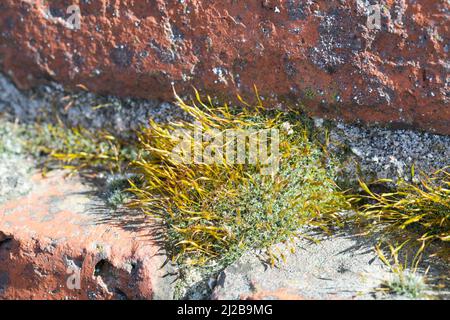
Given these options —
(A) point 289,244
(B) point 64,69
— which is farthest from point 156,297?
(B) point 64,69

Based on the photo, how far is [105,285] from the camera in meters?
3.25

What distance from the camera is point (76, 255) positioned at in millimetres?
3301

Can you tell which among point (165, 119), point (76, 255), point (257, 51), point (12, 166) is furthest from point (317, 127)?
point (12, 166)

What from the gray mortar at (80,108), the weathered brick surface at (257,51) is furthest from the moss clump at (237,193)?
the gray mortar at (80,108)

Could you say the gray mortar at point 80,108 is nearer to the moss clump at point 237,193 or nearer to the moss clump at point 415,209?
the moss clump at point 237,193

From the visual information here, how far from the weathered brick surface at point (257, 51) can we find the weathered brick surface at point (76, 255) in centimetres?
94

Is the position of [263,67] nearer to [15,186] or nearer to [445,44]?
[445,44]

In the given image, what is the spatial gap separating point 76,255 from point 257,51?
5.28 feet

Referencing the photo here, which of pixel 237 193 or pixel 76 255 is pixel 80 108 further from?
pixel 237 193

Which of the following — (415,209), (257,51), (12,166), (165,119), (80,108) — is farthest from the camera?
(80,108)

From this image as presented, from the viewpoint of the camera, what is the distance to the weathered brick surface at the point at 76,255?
3213 mm

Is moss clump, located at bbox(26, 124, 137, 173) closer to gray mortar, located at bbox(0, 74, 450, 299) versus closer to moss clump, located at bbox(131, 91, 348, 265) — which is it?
gray mortar, located at bbox(0, 74, 450, 299)

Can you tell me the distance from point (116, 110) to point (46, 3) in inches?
33.2

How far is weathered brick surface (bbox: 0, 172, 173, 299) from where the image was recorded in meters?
3.21
